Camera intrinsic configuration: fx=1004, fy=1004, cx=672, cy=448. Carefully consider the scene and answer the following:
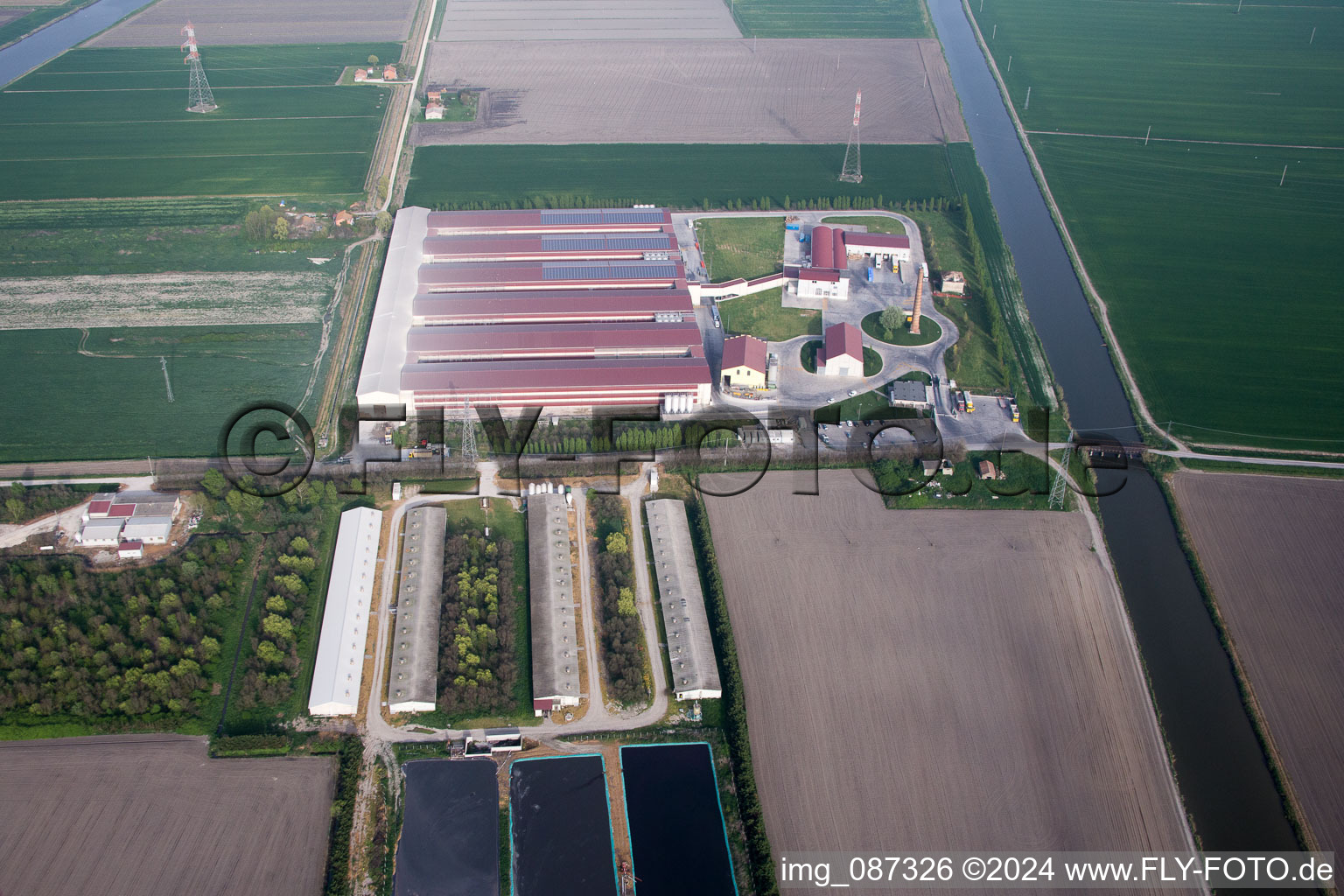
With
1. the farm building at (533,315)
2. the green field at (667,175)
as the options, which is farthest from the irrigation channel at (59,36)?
the farm building at (533,315)

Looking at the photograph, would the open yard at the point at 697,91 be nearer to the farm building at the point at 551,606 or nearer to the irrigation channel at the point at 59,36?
the irrigation channel at the point at 59,36

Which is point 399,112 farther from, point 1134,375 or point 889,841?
point 889,841

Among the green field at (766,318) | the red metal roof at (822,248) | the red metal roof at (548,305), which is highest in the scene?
the red metal roof at (548,305)

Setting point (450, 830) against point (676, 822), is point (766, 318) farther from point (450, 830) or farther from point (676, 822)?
point (450, 830)

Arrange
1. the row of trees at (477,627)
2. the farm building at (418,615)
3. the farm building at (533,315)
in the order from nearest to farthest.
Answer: the farm building at (418,615) < the row of trees at (477,627) < the farm building at (533,315)

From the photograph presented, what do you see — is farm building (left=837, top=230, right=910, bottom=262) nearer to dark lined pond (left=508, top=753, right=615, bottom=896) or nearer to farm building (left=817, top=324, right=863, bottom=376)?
farm building (left=817, top=324, right=863, bottom=376)

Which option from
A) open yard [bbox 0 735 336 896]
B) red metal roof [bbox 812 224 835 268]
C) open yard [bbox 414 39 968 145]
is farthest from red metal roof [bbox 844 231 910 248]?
open yard [bbox 0 735 336 896]

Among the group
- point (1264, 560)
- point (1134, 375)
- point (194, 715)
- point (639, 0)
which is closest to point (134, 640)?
point (194, 715)
